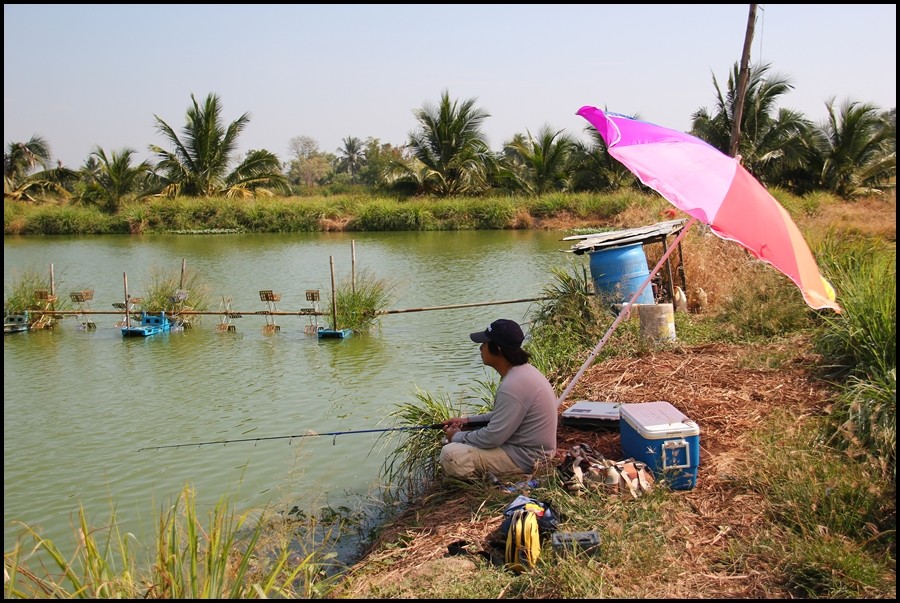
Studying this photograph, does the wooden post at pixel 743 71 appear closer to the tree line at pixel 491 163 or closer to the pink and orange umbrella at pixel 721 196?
the pink and orange umbrella at pixel 721 196

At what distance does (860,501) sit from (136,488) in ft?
16.4

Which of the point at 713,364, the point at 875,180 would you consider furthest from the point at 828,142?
the point at 713,364

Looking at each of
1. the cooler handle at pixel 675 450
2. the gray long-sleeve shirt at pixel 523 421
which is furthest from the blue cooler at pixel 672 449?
the gray long-sleeve shirt at pixel 523 421

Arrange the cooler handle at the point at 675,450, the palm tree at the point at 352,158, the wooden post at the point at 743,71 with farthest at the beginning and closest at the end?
1. the palm tree at the point at 352,158
2. the wooden post at the point at 743,71
3. the cooler handle at the point at 675,450

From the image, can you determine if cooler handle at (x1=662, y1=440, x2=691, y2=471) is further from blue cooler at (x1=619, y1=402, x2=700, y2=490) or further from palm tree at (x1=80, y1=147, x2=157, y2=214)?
palm tree at (x1=80, y1=147, x2=157, y2=214)

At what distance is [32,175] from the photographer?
Answer: 40.0 metres

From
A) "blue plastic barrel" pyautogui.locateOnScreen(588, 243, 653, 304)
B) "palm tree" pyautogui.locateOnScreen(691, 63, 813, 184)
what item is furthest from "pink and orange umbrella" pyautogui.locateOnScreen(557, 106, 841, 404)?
"palm tree" pyautogui.locateOnScreen(691, 63, 813, 184)

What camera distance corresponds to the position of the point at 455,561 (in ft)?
11.9

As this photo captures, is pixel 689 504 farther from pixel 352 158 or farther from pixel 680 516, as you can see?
pixel 352 158

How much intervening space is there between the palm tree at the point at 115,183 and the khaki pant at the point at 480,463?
3501 centimetres

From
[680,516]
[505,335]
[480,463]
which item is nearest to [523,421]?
[480,463]

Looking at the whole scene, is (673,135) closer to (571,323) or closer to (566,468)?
(566,468)

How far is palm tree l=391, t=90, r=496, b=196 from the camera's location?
34.7 m

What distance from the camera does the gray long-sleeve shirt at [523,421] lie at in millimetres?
4215
